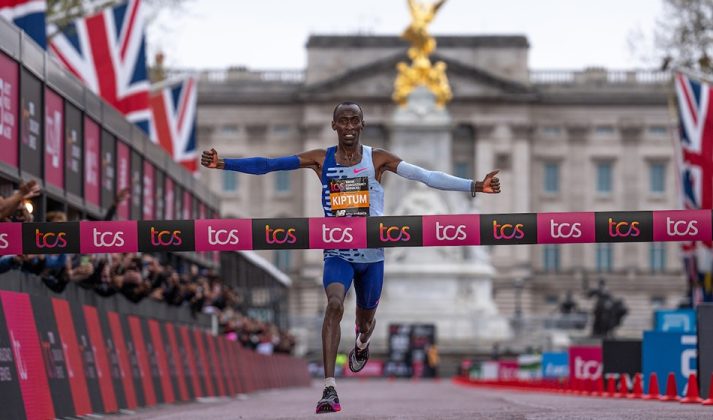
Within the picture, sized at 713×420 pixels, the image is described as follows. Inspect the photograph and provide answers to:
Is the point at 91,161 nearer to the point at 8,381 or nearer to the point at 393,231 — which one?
the point at 8,381

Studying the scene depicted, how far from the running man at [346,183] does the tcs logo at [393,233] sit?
0.66ft

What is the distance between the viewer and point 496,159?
5699 inches

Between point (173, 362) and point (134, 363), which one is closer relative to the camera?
point (134, 363)

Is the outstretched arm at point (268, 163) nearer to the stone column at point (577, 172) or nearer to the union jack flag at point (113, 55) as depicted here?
the union jack flag at point (113, 55)

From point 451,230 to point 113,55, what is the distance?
21838 millimetres

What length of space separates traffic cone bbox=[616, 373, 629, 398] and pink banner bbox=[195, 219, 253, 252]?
38.3ft

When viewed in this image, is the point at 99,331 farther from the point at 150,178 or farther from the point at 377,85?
the point at 377,85

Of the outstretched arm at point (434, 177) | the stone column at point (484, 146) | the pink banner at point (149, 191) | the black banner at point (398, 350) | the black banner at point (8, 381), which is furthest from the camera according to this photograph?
the stone column at point (484, 146)

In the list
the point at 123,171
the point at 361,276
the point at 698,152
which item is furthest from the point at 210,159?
the point at 698,152

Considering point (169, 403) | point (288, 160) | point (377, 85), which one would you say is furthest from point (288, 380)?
point (377, 85)

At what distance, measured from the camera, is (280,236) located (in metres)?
15.6

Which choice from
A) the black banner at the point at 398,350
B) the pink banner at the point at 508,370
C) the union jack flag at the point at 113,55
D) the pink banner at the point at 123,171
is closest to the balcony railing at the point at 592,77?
the black banner at the point at 398,350

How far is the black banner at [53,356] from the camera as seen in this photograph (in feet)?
59.4

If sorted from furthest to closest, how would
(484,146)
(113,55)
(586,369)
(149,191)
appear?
(484,146)
(149,191)
(113,55)
(586,369)
